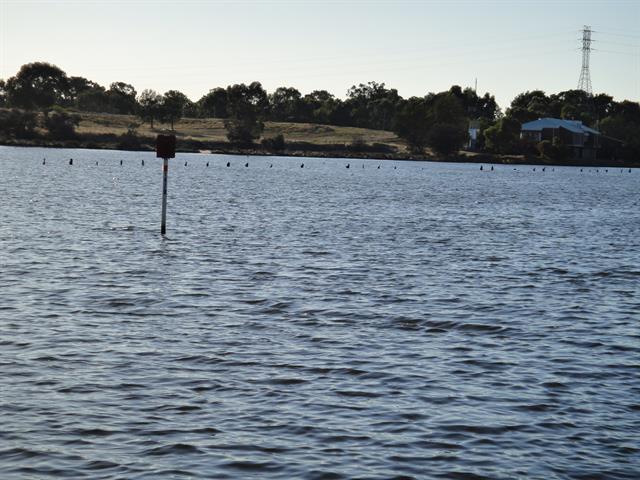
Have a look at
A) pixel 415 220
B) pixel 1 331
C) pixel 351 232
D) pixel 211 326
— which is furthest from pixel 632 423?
pixel 415 220

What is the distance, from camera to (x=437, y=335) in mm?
23016

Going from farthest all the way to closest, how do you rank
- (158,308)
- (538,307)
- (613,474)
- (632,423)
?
1. (538,307)
2. (158,308)
3. (632,423)
4. (613,474)

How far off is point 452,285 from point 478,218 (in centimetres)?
3787

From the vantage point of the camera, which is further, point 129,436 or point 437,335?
point 437,335

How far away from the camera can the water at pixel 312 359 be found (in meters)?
14.0

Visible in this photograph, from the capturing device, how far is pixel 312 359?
65.5 feet

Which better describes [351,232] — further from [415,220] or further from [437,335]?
[437,335]

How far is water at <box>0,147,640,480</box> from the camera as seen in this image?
14.0 metres

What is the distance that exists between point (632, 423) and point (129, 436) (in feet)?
27.4

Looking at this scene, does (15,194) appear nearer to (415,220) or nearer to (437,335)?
(415,220)

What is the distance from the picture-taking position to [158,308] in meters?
25.6

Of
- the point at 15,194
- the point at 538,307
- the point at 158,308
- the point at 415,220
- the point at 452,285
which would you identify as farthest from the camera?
the point at 15,194

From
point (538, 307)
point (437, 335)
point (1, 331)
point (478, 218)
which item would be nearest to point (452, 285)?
point (538, 307)

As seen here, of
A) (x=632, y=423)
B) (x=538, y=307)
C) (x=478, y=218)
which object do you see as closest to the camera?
(x=632, y=423)
